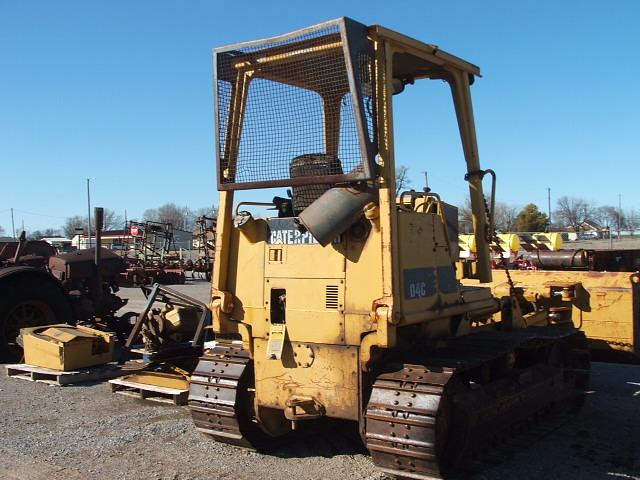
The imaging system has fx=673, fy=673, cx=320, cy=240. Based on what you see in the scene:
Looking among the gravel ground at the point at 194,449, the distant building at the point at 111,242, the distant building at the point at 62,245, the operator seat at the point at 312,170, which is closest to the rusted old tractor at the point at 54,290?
the gravel ground at the point at 194,449

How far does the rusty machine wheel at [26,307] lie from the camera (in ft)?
33.2

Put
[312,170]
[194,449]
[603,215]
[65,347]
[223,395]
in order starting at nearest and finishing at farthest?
[312,170]
[223,395]
[194,449]
[65,347]
[603,215]

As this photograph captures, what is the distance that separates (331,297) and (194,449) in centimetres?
200

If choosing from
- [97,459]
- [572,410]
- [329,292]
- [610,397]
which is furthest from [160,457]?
[610,397]

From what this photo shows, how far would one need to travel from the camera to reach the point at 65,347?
352 inches

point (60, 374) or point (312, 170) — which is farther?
point (60, 374)

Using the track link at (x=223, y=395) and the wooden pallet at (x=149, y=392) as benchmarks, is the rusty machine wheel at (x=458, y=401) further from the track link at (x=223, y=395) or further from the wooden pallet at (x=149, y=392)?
the wooden pallet at (x=149, y=392)

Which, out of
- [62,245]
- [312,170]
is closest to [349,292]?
[312,170]

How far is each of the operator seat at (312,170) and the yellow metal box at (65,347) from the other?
5086mm

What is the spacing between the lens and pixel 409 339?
5242 millimetres

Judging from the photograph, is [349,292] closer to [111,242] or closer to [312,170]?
[312,170]

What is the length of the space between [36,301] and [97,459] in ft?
18.0

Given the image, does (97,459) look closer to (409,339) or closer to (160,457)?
(160,457)

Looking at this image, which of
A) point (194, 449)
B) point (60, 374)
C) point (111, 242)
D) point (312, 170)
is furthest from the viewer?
point (111, 242)
